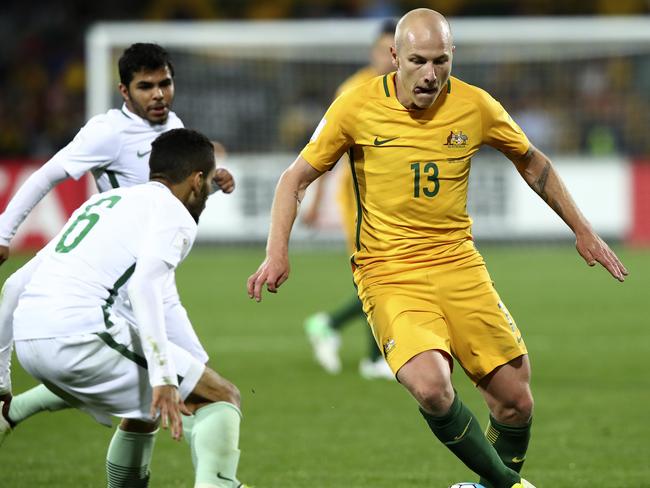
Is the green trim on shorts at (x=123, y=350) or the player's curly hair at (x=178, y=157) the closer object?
the green trim on shorts at (x=123, y=350)

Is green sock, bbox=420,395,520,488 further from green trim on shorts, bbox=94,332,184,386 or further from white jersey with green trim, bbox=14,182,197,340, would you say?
white jersey with green trim, bbox=14,182,197,340

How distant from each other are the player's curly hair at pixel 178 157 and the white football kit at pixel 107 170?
2.29 feet

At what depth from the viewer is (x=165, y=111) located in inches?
237

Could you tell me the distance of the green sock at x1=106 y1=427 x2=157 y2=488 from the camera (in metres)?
5.25

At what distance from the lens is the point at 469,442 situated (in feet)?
16.3

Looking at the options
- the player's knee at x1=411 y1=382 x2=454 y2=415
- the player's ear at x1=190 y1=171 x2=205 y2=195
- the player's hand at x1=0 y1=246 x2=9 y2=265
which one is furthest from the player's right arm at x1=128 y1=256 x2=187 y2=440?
the player's hand at x1=0 y1=246 x2=9 y2=265

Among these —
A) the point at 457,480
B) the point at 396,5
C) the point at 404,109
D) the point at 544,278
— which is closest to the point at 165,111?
the point at 404,109

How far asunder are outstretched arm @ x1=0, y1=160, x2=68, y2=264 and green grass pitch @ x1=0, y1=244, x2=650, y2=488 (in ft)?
4.27

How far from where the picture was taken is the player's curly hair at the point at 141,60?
19.5 feet

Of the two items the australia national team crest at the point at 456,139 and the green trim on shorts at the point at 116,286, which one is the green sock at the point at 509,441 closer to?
the australia national team crest at the point at 456,139

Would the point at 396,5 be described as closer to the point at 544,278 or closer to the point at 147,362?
the point at 544,278

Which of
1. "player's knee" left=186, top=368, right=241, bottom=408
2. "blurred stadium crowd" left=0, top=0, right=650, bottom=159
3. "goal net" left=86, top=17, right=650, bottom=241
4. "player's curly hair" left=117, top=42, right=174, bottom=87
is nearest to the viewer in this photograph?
"player's knee" left=186, top=368, right=241, bottom=408

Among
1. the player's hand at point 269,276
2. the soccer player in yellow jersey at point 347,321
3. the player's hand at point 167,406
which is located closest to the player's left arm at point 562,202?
the player's hand at point 269,276

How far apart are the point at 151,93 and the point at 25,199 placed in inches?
33.0
